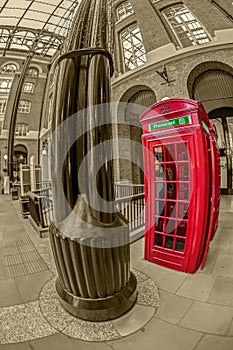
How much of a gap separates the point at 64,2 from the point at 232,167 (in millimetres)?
16785

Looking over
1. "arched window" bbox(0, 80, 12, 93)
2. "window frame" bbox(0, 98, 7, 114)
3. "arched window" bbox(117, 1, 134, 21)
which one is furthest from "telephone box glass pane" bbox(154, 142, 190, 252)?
"arched window" bbox(0, 80, 12, 93)

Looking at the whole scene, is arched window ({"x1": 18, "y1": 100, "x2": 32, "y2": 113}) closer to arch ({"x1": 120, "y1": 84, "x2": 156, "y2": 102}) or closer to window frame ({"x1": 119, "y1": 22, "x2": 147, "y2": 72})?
window frame ({"x1": 119, "y1": 22, "x2": 147, "y2": 72})

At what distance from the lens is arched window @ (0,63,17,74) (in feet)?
75.2

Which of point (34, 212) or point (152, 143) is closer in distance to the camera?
point (152, 143)

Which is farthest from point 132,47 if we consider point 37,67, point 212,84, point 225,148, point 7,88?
point 7,88

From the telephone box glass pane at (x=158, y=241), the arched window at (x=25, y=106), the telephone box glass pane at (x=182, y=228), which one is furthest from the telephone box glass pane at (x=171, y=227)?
the arched window at (x=25, y=106)

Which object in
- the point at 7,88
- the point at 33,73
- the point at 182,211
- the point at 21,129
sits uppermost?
the point at 33,73

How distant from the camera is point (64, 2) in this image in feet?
47.6

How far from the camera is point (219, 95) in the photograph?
8.63 meters

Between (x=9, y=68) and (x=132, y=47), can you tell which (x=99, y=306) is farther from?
(x=9, y=68)

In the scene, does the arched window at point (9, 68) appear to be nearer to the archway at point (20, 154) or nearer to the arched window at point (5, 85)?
the arched window at point (5, 85)

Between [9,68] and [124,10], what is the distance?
64.5ft

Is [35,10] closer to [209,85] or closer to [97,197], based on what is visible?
[209,85]

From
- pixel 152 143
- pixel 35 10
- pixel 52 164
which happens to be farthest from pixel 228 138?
pixel 35 10
